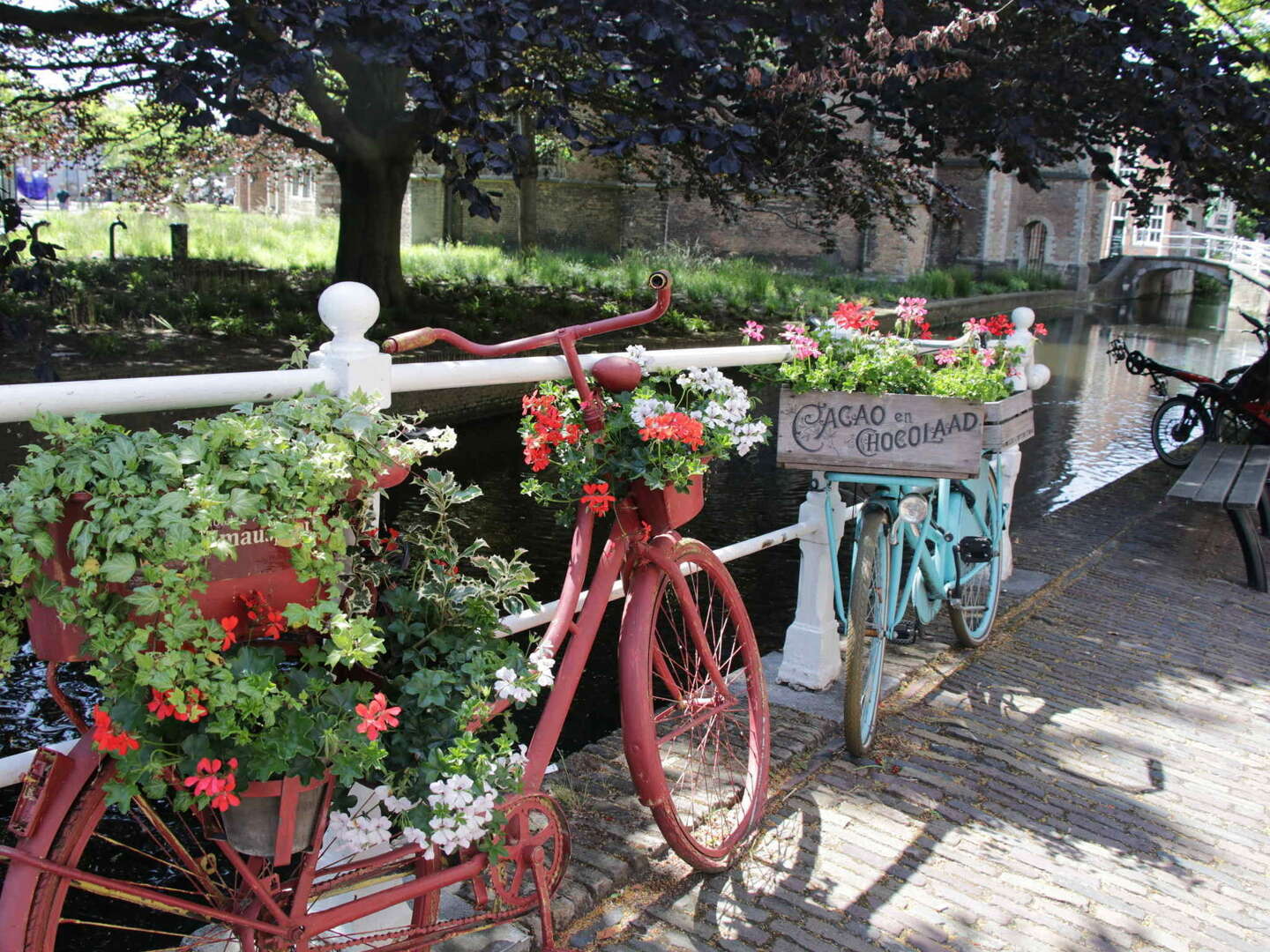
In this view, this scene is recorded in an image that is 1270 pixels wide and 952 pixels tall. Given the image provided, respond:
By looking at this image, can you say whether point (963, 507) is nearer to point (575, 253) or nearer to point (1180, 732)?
point (1180, 732)

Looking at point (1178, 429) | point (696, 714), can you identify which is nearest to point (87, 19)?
point (696, 714)

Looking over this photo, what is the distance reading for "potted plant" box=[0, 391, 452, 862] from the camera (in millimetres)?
1406

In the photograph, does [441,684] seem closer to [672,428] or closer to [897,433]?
[672,428]

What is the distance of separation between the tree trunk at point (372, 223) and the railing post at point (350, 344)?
426 inches

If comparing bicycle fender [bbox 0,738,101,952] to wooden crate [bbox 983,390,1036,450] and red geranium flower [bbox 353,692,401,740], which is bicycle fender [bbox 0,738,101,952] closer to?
red geranium flower [bbox 353,692,401,740]

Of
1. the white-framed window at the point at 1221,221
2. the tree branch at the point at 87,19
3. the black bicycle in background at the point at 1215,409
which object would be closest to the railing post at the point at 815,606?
the black bicycle in background at the point at 1215,409

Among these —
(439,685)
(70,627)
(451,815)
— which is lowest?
(451,815)

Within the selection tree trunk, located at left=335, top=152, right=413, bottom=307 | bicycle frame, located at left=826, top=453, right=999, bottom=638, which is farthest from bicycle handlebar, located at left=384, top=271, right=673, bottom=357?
tree trunk, located at left=335, top=152, right=413, bottom=307

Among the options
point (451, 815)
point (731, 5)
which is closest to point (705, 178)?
point (731, 5)

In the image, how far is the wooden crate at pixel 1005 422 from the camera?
12.7ft

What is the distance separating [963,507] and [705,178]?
24.6 feet

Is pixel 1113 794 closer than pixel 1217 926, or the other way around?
→ pixel 1217 926

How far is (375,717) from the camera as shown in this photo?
1.61 meters

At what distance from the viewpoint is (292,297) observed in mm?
13961
